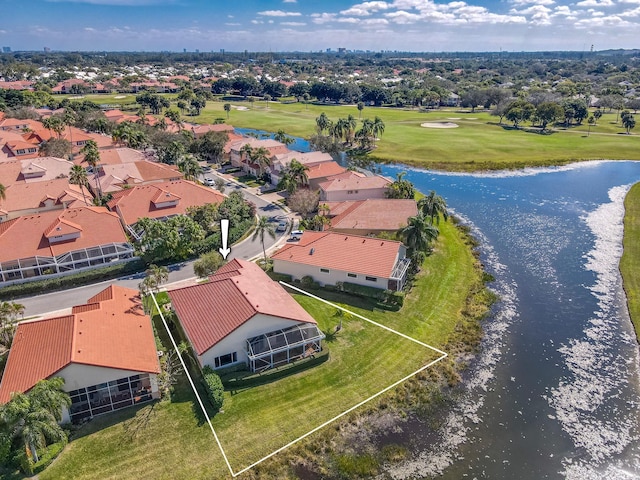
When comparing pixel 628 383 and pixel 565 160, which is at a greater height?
pixel 565 160

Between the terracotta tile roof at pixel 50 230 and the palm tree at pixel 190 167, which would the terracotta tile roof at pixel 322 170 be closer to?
A: the palm tree at pixel 190 167

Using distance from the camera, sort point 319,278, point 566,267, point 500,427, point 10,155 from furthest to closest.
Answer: point 10,155, point 566,267, point 319,278, point 500,427

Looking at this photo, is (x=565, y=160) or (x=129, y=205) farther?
(x=565, y=160)

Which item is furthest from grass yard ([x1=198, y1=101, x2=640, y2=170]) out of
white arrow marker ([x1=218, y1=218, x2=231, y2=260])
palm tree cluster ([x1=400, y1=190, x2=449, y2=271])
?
white arrow marker ([x1=218, y1=218, x2=231, y2=260])

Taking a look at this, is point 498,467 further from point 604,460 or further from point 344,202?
point 344,202

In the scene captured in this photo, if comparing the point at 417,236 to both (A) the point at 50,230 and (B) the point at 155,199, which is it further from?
(A) the point at 50,230

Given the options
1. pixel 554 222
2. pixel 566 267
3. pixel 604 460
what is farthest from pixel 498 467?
pixel 554 222

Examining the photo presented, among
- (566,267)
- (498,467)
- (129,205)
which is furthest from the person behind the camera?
(129,205)

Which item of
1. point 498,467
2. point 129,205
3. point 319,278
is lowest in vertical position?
point 498,467
